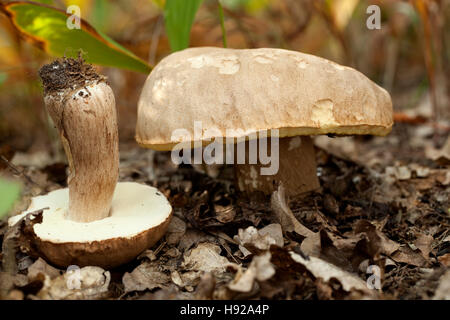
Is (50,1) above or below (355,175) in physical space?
above

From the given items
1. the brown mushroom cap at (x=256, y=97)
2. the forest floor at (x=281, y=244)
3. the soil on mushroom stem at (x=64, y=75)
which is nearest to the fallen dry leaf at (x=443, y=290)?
the forest floor at (x=281, y=244)

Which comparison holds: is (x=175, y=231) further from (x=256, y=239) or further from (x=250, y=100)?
(x=250, y=100)

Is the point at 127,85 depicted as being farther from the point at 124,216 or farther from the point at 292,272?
the point at 292,272

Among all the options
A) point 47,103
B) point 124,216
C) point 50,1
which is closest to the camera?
point 47,103

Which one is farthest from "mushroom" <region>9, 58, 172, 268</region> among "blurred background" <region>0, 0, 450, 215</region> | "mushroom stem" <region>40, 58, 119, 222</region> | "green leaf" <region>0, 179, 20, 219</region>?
"blurred background" <region>0, 0, 450, 215</region>

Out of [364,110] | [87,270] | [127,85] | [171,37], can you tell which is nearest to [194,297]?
[87,270]

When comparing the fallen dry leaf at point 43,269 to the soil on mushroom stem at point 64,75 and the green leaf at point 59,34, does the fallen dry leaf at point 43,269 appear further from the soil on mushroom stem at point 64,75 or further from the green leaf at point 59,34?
the green leaf at point 59,34

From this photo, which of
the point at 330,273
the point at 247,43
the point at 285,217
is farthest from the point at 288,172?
the point at 247,43
